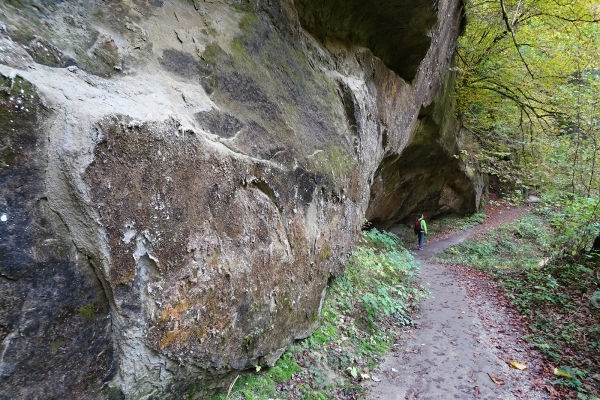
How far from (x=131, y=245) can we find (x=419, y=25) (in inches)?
264

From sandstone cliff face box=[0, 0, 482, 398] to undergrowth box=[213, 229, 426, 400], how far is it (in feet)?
0.94

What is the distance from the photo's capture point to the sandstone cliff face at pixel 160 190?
6.68 feet

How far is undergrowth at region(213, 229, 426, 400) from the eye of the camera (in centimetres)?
400

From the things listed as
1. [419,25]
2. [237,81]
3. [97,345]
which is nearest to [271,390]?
[97,345]

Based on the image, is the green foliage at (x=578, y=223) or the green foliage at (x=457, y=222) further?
the green foliage at (x=457, y=222)

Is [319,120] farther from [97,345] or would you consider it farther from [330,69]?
[97,345]

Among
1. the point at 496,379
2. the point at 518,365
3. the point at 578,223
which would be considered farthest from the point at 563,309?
the point at 496,379

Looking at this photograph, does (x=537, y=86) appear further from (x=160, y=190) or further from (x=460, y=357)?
(x=160, y=190)

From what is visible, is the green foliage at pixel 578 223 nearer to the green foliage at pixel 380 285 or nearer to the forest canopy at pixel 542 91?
the forest canopy at pixel 542 91

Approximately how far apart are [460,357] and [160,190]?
5.51 meters

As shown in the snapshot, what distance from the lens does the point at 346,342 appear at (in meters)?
5.31

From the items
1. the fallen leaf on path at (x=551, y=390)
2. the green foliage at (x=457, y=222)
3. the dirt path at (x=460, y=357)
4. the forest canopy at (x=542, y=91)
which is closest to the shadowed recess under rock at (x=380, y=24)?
the forest canopy at (x=542, y=91)

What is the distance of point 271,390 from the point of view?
152 inches

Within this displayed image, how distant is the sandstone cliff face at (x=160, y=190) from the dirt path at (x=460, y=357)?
165 cm
